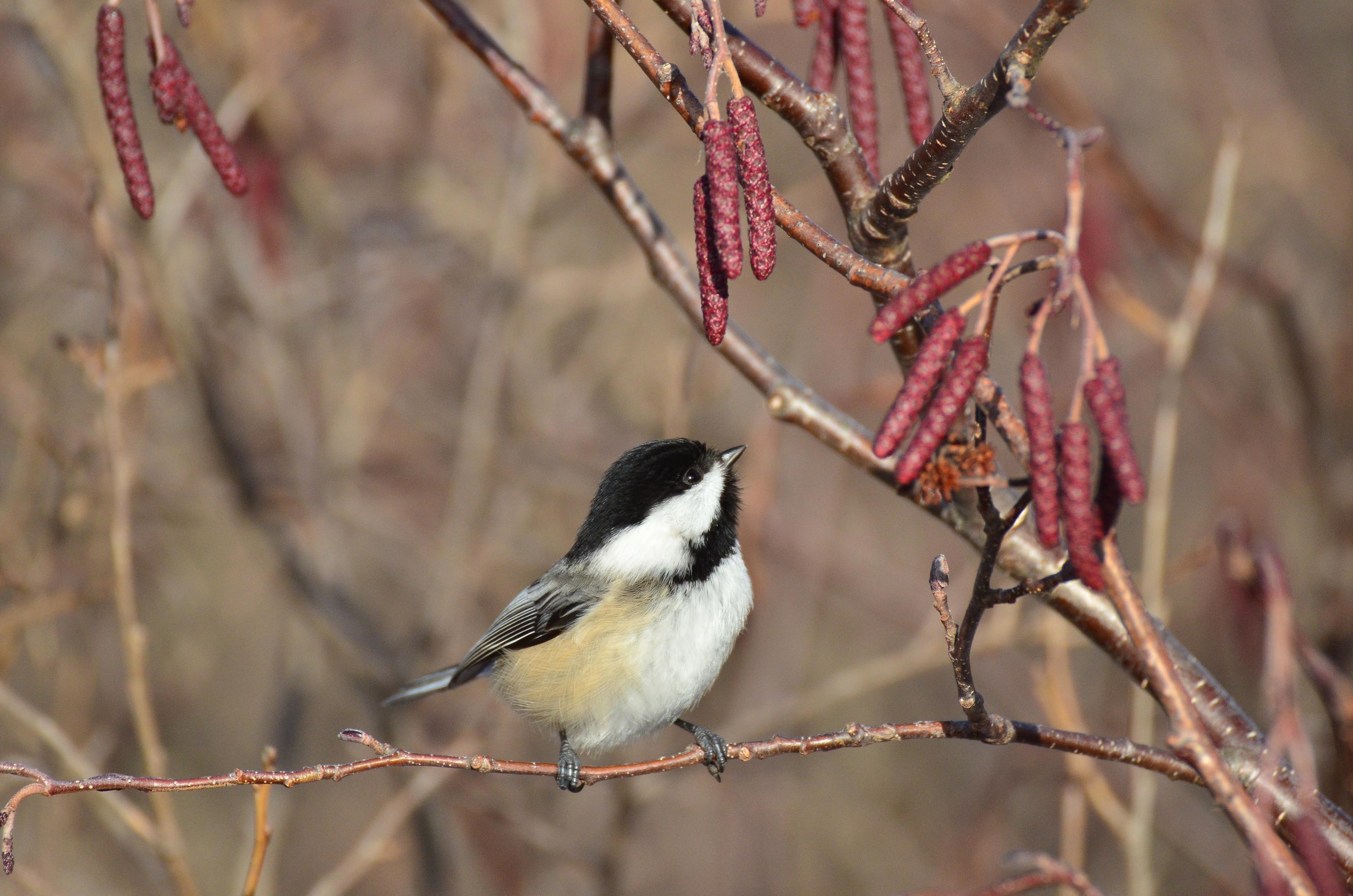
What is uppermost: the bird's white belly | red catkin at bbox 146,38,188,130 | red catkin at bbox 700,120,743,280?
red catkin at bbox 146,38,188,130

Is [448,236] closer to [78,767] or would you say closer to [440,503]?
[440,503]

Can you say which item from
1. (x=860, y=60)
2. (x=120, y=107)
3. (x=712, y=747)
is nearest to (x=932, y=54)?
(x=860, y=60)

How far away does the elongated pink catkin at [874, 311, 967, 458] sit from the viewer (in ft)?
4.22

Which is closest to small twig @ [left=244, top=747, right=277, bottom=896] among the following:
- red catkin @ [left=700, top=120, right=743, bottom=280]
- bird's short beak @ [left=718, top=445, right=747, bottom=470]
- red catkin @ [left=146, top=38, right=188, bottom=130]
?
red catkin @ [left=146, top=38, right=188, bottom=130]

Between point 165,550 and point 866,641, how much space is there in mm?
4045

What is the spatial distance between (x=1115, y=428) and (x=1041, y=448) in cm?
8

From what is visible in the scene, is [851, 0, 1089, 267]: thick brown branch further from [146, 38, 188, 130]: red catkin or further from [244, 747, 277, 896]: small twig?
[244, 747, 277, 896]: small twig

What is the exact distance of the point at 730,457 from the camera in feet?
11.7

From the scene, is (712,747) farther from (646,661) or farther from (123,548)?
(123,548)

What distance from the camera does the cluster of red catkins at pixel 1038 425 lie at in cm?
116

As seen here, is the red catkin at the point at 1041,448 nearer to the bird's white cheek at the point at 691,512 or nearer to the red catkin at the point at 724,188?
the red catkin at the point at 724,188

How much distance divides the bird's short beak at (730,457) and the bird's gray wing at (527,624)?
0.58 metres

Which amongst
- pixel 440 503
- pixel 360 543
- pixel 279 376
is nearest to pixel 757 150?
pixel 279 376

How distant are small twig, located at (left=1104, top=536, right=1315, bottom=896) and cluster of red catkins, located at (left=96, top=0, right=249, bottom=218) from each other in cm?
156
